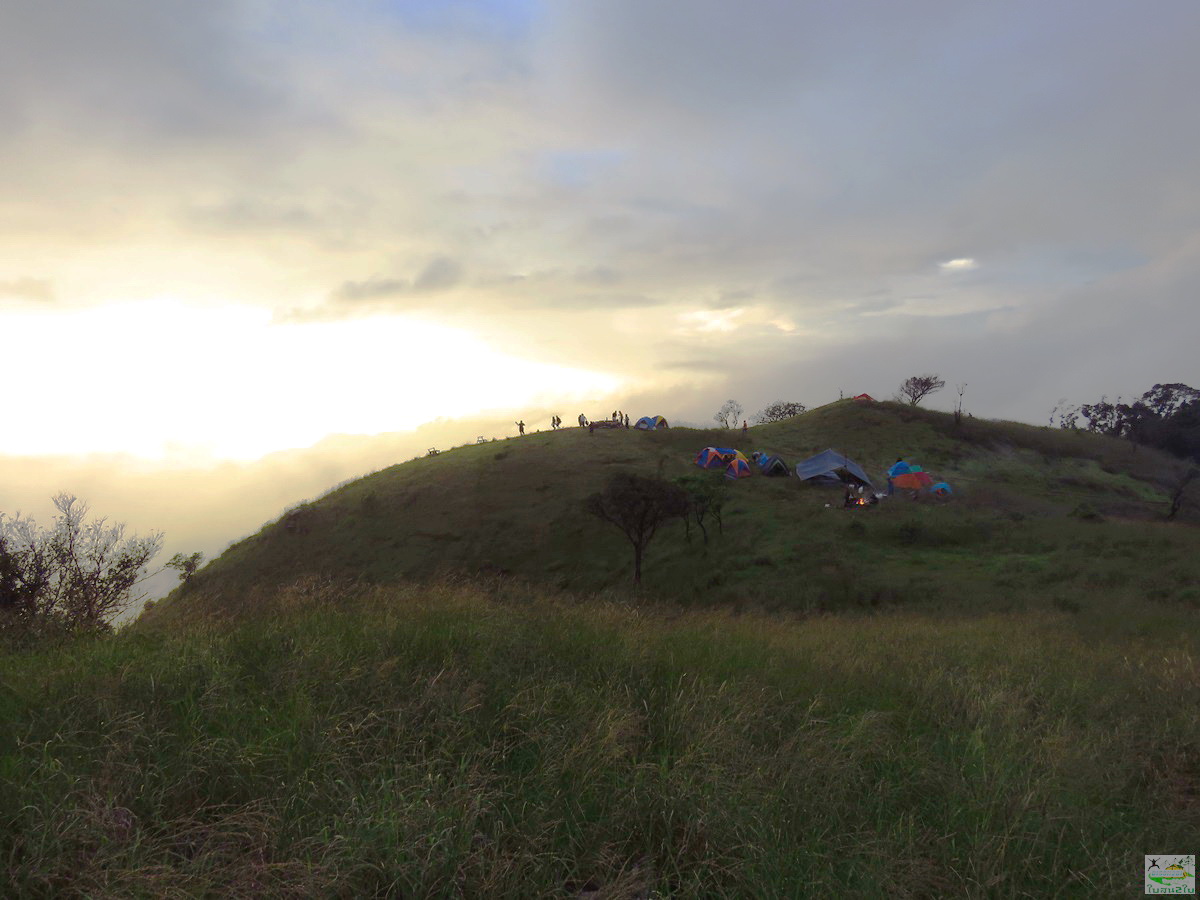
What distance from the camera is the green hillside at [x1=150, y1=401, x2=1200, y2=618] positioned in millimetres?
26703

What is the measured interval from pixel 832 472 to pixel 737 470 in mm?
6850

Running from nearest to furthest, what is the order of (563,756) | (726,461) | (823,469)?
(563,756), (823,469), (726,461)

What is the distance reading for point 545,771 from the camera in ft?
12.3

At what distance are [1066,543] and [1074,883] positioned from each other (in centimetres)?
3448

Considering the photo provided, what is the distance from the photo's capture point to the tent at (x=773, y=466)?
47031mm

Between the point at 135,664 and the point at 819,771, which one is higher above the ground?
the point at 135,664

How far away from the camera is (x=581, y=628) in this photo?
694cm

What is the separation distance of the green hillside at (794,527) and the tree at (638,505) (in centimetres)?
277

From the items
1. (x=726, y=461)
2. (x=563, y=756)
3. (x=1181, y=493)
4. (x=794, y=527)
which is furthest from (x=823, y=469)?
(x=563, y=756)

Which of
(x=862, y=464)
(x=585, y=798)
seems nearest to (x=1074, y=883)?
(x=585, y=798)

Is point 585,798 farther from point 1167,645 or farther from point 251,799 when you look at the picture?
point 1167,645

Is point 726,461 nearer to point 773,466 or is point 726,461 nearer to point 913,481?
point 773,466

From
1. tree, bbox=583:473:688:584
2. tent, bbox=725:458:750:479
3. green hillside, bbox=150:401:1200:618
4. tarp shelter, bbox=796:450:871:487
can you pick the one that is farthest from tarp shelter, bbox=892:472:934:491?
tree, bbox=583:473:688:584

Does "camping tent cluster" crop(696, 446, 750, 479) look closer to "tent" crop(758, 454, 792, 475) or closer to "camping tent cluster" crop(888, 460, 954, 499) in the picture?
"tent" crop(758, 454, 792, 475)
